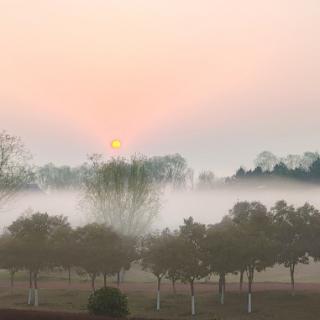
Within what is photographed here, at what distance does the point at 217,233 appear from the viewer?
5362cm

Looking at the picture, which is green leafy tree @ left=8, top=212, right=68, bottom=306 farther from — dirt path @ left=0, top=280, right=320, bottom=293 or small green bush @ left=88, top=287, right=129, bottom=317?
small green bush @ left=88, top=287, right=129, bottom=317

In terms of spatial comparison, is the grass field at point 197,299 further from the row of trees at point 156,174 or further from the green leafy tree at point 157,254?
the row of trees at point 156,174

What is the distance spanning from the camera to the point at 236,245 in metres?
52.3

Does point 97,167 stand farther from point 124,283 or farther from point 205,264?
point 205,264

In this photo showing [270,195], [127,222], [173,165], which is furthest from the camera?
[173,165]

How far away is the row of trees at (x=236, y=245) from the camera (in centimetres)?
5231

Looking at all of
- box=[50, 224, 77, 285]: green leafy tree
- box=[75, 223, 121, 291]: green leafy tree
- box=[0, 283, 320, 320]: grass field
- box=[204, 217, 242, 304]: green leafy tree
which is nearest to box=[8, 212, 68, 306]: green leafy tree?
box=[50, 224, 77, 285]: green leafy tree

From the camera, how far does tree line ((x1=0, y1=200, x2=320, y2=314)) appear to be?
52531 millimetres

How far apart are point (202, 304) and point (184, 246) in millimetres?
5942

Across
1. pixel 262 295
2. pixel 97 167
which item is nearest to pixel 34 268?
pixel 262 295

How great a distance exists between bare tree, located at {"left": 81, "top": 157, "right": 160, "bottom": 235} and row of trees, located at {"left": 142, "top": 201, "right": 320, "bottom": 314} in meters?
25.8

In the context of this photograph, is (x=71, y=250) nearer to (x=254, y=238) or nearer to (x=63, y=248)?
(x=63, y=248)

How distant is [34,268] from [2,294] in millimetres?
7011

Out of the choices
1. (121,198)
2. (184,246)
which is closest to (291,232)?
(184,246)
